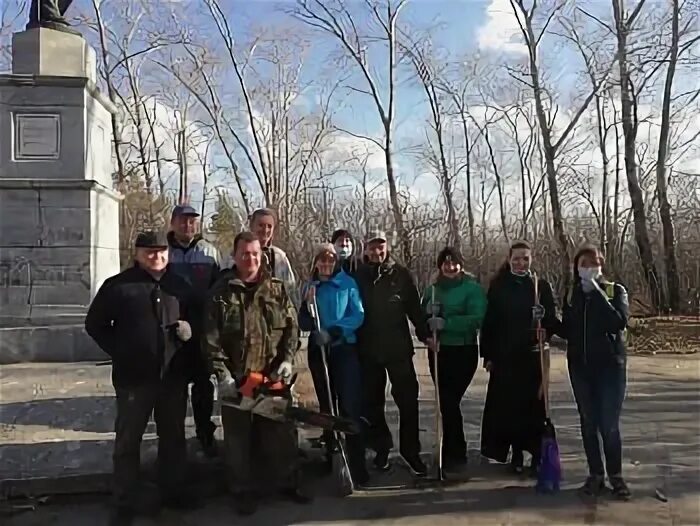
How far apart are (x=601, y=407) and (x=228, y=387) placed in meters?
2.32

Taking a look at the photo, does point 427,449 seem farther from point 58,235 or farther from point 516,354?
point 58,235

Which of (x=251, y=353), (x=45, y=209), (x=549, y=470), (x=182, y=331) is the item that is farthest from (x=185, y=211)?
(x=45, y=209)

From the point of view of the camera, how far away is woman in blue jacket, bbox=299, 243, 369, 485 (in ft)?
16.2

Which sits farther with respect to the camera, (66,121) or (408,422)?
(66,121)

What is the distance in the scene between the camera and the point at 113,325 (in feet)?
14.7

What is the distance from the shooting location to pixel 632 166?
1786 cm

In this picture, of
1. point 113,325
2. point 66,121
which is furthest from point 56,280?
point 113,325

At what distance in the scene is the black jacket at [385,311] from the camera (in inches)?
199

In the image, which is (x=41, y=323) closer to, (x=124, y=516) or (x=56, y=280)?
(x=56, y=280)

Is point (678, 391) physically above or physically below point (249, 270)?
below

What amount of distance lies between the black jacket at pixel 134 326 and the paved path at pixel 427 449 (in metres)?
Result: 0.89

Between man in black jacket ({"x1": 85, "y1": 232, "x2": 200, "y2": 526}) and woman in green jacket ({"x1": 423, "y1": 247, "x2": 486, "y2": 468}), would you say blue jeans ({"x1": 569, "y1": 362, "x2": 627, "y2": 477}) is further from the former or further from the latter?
man in black jacket ({"x1": 85, "y1": 232, "x2": 200, "y2": 526})

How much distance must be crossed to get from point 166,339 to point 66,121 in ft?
18.5

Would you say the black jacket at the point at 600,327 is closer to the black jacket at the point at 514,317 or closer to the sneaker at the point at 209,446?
the black jacket at the point at 514,317
